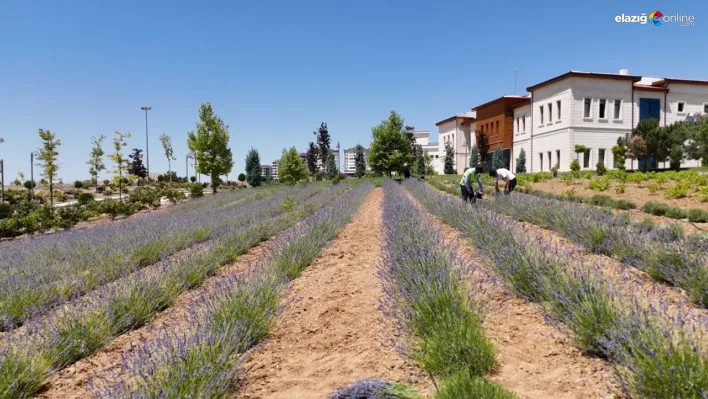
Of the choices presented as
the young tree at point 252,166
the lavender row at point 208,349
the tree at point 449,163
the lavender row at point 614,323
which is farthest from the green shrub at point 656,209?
the young tree at point 252,166

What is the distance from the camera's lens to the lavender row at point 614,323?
2.25m

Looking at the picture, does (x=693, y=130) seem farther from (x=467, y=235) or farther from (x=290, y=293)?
(x=290, y=293)

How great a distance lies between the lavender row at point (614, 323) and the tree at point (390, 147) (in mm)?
35733

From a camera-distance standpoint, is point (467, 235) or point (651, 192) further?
point (651, 192)

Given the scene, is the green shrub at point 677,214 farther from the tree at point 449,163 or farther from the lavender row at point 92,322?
the tree at point 449,163

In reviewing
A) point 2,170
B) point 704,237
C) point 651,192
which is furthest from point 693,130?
point 2,170

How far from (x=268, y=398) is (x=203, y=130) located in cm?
2986

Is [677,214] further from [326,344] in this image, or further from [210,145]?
[210,145]

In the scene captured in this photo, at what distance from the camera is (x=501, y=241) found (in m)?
5.43

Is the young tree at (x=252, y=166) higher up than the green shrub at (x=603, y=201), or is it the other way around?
the young tree at (x=252, y=166)

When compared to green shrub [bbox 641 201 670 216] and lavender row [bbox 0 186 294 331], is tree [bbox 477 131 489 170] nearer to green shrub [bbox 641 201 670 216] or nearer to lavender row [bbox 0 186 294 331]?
green shrub [bbox 641 201 670 216]

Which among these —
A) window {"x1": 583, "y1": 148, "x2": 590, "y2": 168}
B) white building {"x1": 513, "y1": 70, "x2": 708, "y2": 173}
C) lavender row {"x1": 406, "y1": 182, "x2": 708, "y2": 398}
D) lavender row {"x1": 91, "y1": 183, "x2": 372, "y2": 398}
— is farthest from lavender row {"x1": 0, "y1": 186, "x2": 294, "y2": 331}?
window {"x1": 583, "y1": 148, "x2": 590, "y2": 168}

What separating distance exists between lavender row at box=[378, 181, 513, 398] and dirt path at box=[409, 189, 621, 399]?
17cm

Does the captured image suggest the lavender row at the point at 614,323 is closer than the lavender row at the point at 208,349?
Yes
